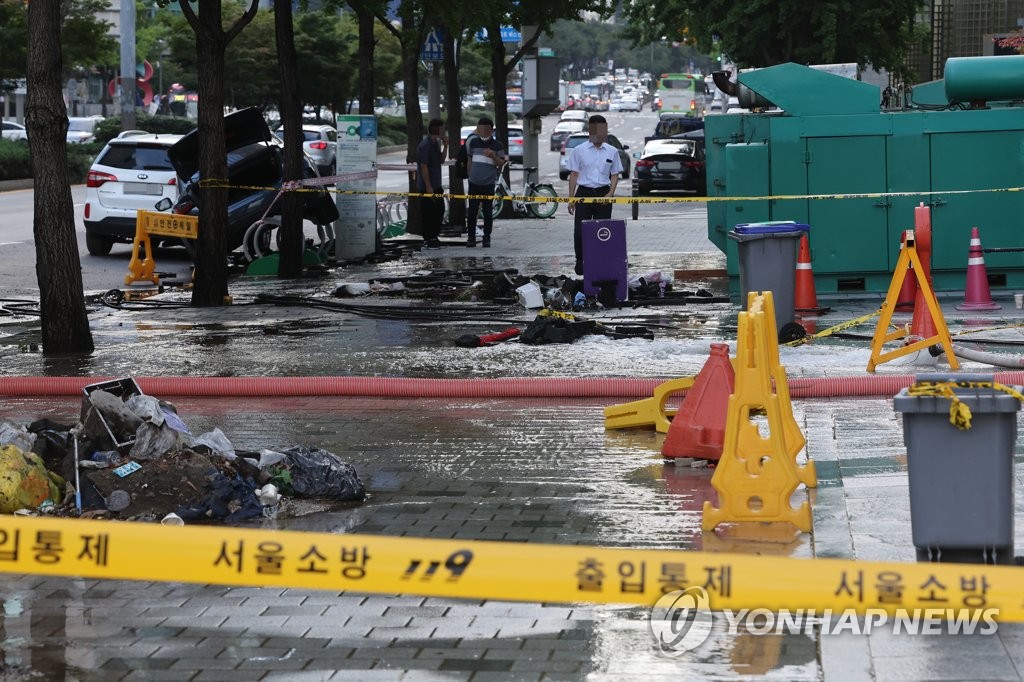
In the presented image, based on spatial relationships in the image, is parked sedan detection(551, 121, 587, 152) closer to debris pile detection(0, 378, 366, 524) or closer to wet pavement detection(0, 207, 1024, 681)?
wet pavement detection(0, 207, 1024, 681)

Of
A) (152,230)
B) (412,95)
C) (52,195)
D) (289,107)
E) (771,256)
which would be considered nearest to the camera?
(771,256)

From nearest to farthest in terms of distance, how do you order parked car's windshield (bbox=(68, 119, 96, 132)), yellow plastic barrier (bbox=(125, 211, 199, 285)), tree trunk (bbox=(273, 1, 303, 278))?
yellow plastic barrier (bbox=(125, 211, 199, 285)) → tree trunk (bbox=(273, 1, 303, 278)) → parked car's windshield (bbox=(68, 119, 96, 132))

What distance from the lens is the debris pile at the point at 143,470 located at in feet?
24.9

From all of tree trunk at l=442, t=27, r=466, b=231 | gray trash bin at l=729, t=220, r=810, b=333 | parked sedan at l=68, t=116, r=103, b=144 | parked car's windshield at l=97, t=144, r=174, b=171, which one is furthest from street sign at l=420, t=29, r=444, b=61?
parked sedan at l=68, t=116, r=103, b=144

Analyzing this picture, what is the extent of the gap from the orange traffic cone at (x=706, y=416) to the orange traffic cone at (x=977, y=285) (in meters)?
6.93

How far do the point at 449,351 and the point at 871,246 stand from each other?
17.8 ft

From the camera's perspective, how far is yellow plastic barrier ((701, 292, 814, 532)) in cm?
709

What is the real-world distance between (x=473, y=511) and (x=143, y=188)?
1659cm

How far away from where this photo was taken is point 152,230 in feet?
63.1

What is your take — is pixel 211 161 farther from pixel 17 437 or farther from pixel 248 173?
pixel 17 437

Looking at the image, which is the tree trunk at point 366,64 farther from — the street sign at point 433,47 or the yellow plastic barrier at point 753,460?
the yellow plastic barrier at point 753,460

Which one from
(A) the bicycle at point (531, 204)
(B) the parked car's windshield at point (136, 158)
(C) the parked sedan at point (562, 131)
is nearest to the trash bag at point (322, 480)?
(B) the parked car's windshield at point (136, 158)

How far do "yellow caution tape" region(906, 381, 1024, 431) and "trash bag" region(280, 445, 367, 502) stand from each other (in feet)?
10.3

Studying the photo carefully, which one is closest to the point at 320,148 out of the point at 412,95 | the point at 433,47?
the point at 433,47
